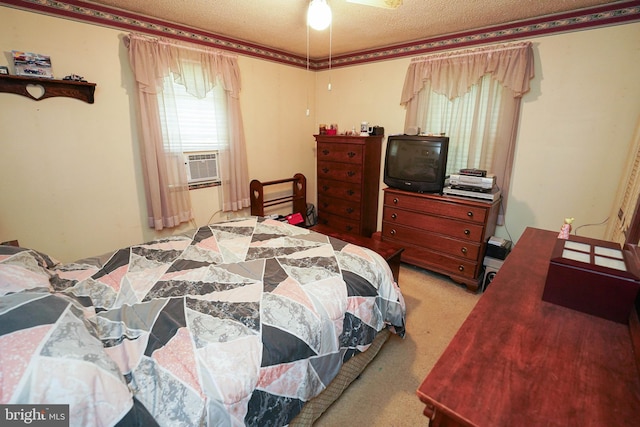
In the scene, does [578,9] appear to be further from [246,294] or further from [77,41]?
[77,41]

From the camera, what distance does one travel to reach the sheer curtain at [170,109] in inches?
96.5

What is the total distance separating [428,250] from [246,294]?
2.03m

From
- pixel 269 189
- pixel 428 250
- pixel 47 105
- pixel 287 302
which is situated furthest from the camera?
pixel 269 189

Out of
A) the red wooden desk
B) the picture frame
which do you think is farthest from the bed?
the picture frame

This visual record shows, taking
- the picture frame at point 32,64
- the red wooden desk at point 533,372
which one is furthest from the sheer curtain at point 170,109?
the red wooden desk at point 533,372

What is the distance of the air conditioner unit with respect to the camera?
2936 millimetres

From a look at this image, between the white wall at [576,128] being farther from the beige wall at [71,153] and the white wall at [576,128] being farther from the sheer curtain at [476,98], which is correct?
the beige wall at [71,153]

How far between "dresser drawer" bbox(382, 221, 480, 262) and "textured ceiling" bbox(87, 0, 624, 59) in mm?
1856

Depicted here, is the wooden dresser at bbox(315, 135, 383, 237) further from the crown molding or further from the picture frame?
the picture frame

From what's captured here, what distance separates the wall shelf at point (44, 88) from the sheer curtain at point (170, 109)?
36 cm

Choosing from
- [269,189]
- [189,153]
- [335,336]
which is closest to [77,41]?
[189,153]

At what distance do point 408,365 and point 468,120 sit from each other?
7.63 feet

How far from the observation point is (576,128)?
232 centimetres

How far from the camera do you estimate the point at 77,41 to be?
218 centimetres
